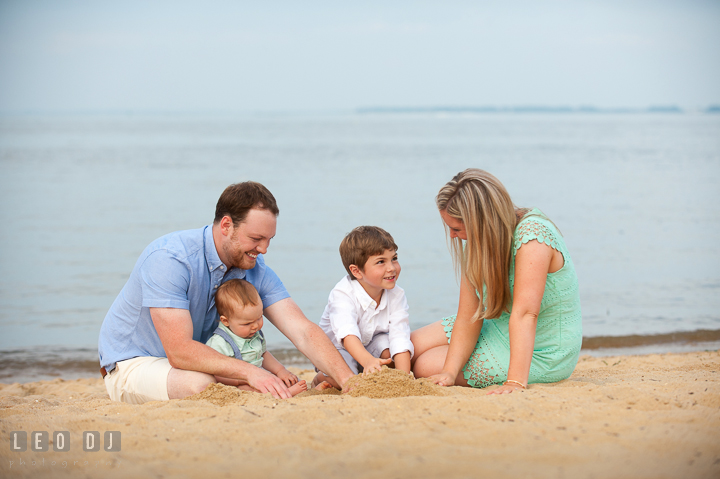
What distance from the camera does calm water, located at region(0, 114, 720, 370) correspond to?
786 cm

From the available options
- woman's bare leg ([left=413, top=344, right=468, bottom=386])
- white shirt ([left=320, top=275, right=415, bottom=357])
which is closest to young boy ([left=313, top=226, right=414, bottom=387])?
white shirt ([left=320, top=275, right=415, bottom=357])

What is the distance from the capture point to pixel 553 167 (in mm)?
25344

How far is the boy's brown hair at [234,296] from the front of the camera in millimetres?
3787

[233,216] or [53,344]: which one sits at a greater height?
[233,216]

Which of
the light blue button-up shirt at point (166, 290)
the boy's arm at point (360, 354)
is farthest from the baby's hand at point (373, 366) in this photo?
the light blue button-up shirt at point (166, 290)

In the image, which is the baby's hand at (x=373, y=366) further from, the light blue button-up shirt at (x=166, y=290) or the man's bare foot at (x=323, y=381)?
the light blue button-up shirt at (x=166, y=290)

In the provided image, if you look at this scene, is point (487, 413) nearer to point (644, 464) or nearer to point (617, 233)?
point (644, 464)

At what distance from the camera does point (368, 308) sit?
13.9ft

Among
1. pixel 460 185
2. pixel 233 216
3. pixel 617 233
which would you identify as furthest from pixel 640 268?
pixel 233 216

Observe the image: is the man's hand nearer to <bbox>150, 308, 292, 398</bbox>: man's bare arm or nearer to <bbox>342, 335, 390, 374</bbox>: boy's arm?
<bbox>150, 308, 292, 398</bbox>: man's bare arm

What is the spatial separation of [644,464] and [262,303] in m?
2.52

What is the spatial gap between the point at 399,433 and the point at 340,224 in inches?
414

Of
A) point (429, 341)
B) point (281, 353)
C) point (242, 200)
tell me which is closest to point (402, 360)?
point (429, 341)

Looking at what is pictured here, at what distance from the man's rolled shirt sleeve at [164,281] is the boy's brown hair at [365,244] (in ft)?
3.46
